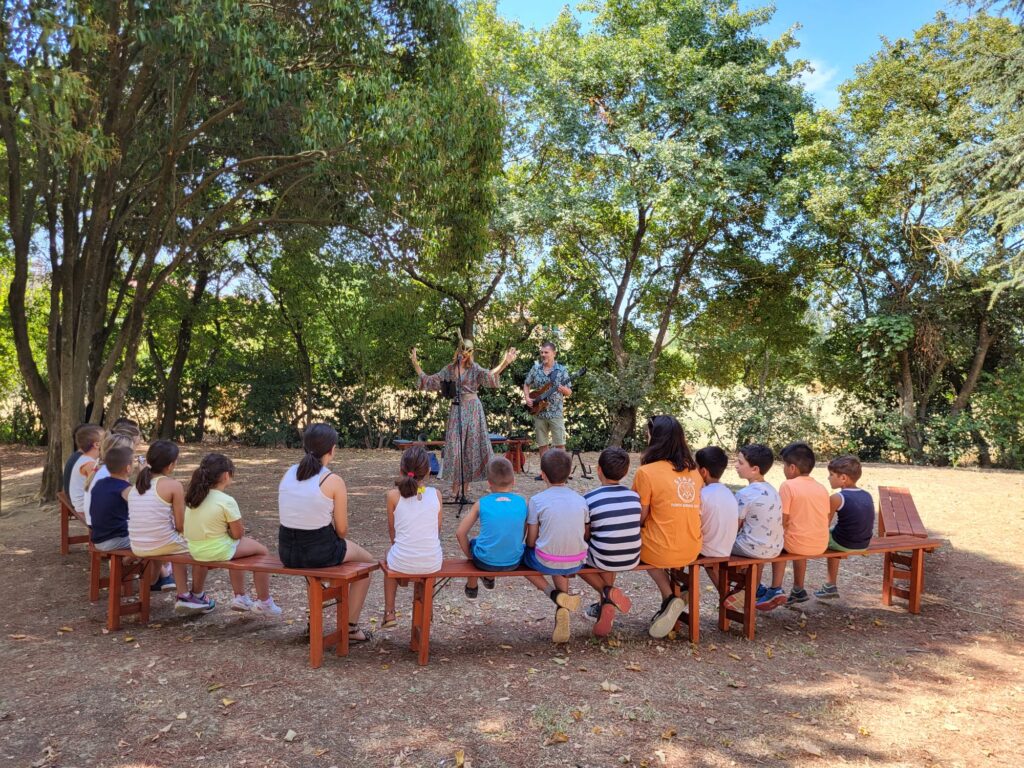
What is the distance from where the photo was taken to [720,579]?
4531 millimetres

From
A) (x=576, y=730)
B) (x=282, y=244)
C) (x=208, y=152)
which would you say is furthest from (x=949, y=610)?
(x=282, y=244)

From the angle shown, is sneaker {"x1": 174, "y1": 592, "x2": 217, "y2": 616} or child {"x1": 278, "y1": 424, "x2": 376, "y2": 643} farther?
sneaker {"x1": 174, "y1": 592, "x2": 217, "y2": 616}

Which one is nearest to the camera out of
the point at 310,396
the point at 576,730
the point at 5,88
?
the point at 576,730

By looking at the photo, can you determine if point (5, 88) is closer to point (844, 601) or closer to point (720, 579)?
point (720, 579)

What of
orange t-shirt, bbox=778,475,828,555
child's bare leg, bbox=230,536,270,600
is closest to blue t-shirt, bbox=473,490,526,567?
child's bare leg, bbox=230,536,270,600

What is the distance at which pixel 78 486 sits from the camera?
5.50m

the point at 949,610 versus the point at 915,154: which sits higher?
the point at 915,154

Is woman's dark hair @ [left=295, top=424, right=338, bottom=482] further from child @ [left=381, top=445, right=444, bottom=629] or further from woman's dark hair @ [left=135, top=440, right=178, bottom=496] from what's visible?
woman's dark hair @ [left=135, top=440, right=178, bottom=496]

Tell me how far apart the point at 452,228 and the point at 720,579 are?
6174 mm

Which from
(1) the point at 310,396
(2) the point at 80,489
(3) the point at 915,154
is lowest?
(2) the point at 80,489

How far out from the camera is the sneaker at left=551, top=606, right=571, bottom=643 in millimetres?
4086

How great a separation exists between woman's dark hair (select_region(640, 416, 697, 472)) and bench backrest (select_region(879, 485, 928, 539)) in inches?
88.1

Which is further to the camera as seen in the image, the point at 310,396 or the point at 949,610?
the point at 310,396

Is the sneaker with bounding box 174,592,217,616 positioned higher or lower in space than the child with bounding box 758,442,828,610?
lower
